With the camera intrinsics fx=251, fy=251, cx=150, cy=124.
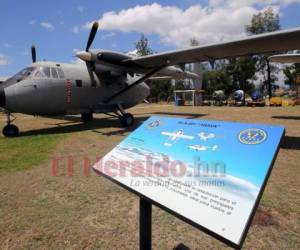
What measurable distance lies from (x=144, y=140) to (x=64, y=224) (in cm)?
176

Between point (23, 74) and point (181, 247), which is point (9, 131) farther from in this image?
point (181, 247)

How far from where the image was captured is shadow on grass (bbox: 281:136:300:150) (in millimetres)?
8005

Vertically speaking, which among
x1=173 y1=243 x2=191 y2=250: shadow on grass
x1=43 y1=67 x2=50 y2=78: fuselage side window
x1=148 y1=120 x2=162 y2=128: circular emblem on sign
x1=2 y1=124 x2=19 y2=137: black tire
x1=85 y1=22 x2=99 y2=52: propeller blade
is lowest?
x1=173 y1=243 x2=191 y2=250: shadow on grass

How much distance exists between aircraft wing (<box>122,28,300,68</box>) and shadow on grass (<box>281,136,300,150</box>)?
3205mm

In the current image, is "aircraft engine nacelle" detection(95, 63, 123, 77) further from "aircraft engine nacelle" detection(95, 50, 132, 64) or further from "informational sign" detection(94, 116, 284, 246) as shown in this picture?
"informational sign" detection(94, 116, 284, 246)

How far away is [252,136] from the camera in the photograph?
2.49m

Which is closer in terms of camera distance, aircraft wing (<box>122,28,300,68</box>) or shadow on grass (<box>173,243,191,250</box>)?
shadow on grass (<box>173,243,191,250</box>)

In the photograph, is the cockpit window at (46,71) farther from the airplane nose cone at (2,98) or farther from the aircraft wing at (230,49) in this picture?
the aircraft wing at (230,49)

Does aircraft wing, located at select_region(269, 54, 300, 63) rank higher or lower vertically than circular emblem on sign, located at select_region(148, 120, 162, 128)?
higher

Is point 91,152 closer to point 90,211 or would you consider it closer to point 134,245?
point 90,211

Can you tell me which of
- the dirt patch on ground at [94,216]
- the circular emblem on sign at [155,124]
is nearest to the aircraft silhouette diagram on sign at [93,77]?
the dirt patch on ground at [94,216]

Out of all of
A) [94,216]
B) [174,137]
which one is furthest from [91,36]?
[174,137]

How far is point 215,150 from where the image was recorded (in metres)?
2.54

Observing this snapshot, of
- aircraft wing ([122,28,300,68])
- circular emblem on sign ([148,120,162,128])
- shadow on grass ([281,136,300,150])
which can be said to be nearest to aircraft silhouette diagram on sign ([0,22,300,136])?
aircraft wing ([122,28,300,68])
